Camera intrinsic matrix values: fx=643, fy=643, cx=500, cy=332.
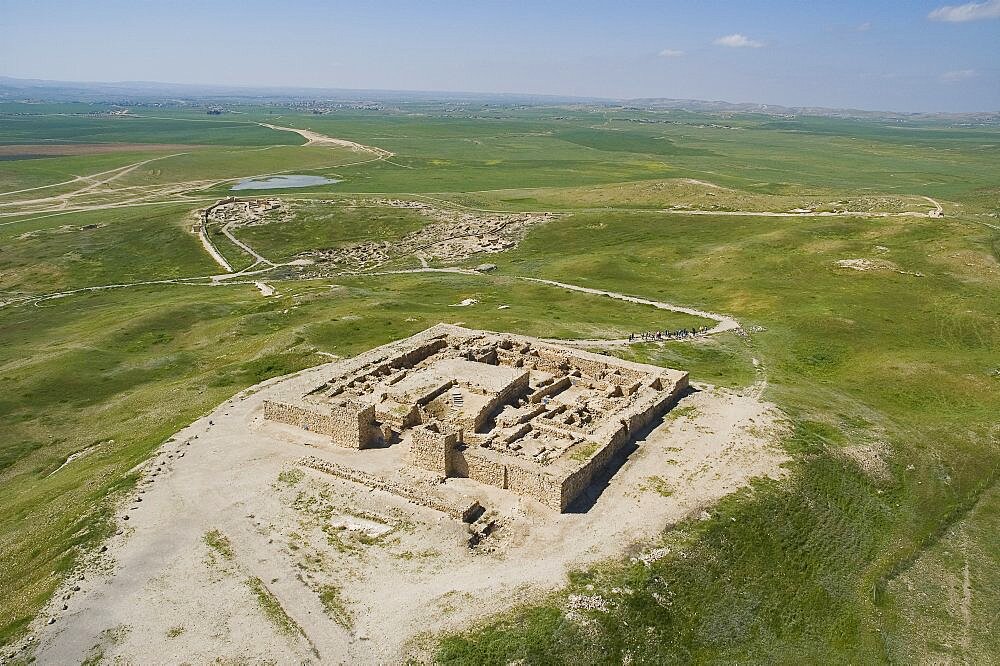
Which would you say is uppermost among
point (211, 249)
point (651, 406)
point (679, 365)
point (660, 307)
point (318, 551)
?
point (651, 406)

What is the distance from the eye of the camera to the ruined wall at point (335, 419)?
121 ft

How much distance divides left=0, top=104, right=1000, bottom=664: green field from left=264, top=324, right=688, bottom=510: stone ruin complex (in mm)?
6584

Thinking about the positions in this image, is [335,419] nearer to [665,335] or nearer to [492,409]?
[492,409]

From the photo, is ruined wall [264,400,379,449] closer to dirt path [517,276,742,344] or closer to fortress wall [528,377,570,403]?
fortress wall [528,377,570,403]

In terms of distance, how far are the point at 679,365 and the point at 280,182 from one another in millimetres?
150492

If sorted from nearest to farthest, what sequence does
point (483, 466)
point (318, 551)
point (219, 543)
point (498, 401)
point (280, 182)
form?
point (318, 551) < point (219, 543) < point (483, 466) < point (498, 401) < point (280, 182)

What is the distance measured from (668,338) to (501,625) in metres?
39.4

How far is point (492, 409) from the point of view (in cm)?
4022

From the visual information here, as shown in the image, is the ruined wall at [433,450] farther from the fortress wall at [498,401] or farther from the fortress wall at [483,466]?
the fortress wall at [498,401]

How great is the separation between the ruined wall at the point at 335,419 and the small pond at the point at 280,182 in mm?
137049

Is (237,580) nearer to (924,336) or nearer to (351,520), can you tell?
(351,520)

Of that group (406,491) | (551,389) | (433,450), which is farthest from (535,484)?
(551,389)

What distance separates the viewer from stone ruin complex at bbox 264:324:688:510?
33500 millimetres

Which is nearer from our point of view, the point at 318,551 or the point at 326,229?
the point at 318,551
